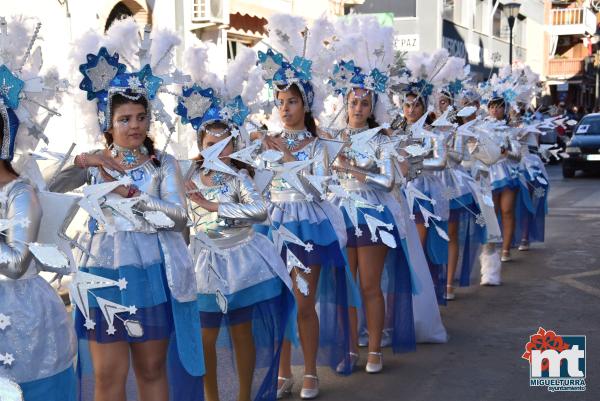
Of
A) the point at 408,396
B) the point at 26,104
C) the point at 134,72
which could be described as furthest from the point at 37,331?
the point at 408,396

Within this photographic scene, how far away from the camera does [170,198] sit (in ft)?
11.8

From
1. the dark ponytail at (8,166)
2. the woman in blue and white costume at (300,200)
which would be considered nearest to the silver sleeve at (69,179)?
the dark ponytail at (8,166)

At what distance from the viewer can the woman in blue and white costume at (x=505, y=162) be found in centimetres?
896

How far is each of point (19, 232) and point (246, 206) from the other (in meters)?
1.46

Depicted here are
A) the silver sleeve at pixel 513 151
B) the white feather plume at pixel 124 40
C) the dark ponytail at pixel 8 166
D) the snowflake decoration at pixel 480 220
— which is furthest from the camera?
the silver sleeve at pixel 513 151

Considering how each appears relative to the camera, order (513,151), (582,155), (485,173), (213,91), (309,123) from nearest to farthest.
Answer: (213,91)
(309,123)
(485,173)
(513,151)
(582,155)

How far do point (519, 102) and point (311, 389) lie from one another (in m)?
6.16

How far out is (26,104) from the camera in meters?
3.03

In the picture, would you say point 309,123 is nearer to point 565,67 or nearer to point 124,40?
point 124,40

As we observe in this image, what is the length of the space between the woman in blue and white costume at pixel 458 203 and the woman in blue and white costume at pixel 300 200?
2.59m

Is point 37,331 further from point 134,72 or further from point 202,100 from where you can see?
point 202,100

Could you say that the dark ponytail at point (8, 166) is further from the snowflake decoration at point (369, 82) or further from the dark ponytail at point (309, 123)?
the snowflake decoration at point (369, 82)

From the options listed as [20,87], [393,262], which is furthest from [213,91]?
[393,262]

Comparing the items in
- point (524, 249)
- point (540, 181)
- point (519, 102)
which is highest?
point (519, 102)
